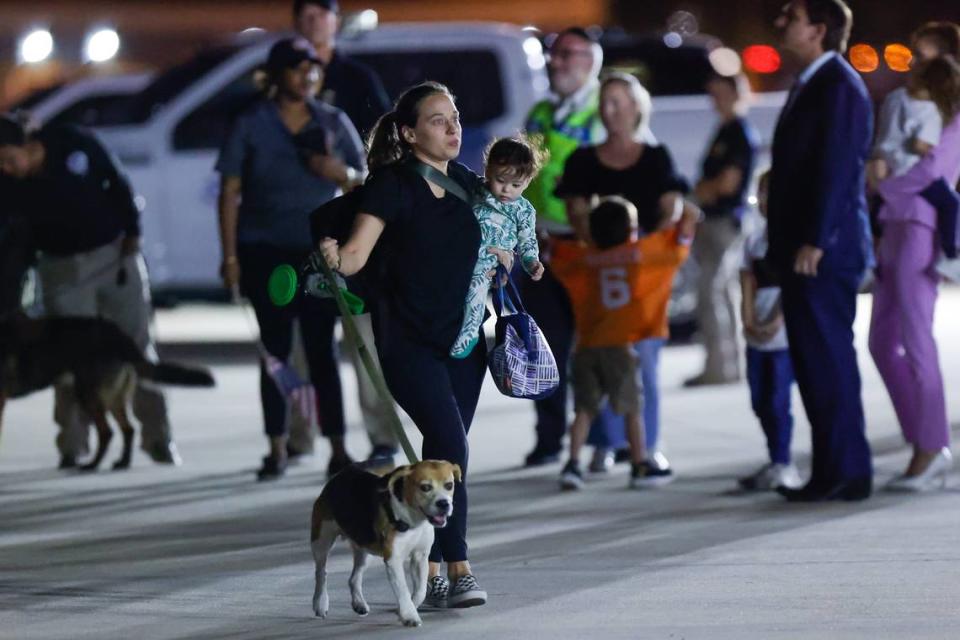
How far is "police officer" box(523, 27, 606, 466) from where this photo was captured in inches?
403

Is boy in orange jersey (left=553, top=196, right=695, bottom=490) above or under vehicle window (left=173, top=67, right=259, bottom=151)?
under

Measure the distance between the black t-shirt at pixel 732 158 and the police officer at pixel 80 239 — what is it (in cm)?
447

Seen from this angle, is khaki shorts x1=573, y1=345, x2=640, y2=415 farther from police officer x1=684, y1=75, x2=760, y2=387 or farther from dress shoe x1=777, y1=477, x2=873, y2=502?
police officer x1=684, y1=75, x2=760, y2=387

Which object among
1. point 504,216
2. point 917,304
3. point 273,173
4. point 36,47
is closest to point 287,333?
point 273,173

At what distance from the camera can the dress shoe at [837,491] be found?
9203 mm

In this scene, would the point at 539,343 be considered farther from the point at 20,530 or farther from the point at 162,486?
the point at 162,486

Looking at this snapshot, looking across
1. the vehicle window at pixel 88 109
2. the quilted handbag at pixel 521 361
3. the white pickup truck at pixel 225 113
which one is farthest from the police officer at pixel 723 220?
the quilted handbag at pixel 521 361

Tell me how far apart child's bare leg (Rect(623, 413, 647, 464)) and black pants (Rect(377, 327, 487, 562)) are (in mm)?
2770

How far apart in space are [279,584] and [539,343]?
126cm

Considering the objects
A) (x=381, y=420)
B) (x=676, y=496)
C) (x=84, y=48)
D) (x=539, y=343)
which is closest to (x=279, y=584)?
(x=539, y=343)

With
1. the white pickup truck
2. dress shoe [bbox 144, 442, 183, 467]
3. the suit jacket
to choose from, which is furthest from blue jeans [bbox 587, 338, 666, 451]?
the white pickup truck

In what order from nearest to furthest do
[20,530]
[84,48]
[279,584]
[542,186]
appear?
[279,584] → [20,530] → [542,186] → [84,48]

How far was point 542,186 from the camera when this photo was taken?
10.4 m

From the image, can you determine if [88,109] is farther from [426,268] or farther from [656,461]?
[426,268]
